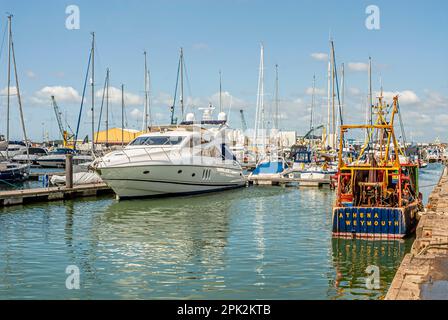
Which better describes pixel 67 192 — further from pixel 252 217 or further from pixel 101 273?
pixel 101 273

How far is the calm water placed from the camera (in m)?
12.7

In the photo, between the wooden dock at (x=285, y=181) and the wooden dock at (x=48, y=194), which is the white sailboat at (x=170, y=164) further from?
the wooden dock at (x=285, y=181)

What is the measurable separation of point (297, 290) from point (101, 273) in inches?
204

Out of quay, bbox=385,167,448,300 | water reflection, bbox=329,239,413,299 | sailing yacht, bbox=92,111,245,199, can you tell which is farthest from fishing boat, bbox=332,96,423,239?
sailing yacht, bbox=92,111,245,199

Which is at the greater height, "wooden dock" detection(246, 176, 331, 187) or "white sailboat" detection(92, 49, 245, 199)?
"white sailboat" detection(92, 49, 245, 199)

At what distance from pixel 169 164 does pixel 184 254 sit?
14.1 metres

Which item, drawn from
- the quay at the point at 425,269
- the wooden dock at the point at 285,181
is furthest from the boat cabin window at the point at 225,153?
the quay at the point at 425,269

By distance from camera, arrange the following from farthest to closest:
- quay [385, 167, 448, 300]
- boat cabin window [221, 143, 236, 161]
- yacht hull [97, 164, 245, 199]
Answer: boat cabin window [221, 143, 236, 161], yacht hull [97, 164, 245, 199], quay [385, 167, 448, 300]

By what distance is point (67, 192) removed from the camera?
3155 cm

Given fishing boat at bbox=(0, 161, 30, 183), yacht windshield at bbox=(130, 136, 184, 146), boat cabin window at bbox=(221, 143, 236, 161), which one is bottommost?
fishing boat at bbox=(0, 161, 30, 183)

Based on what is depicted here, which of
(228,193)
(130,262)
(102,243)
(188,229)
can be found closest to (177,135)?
(228,193)

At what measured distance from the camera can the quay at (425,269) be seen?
9211mm

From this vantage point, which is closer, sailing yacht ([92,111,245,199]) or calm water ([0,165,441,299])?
calm water ([0,165,441,299])

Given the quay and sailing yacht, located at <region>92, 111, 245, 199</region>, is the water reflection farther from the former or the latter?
sailing yacht, located at <region>92, 111, 245, 199</region>
